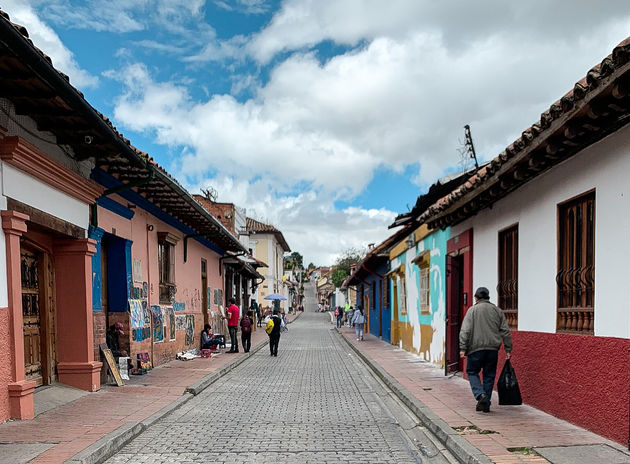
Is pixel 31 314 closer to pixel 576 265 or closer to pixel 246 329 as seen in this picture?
pixel 576 265

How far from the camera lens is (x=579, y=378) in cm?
649

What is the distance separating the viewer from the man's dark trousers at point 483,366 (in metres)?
7.73

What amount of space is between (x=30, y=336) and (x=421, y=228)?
10.1m

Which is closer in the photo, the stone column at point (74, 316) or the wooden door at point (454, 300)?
the stone column at point (74, 316)

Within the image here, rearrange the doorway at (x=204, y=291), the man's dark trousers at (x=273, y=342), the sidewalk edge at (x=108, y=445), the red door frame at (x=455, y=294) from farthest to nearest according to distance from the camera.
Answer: the doorway at (x=204, y=291) < the man's dark trousers at (x=273, y=342) < the red door frame at (x=455, y=294) < the sidewalk edge at (x=108, y=445)

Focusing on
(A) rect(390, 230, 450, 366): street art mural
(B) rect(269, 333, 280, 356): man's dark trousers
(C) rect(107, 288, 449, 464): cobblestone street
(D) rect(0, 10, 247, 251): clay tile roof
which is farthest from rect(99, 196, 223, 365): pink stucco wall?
(A) rect(390, 230, 450, 366): street art mural

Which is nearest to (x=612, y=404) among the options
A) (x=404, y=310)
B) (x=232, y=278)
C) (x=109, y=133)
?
(x=109, y=133)

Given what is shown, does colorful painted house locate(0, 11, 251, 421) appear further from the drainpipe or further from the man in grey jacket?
the man in grey jacket

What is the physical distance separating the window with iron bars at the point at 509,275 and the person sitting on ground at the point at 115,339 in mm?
6814

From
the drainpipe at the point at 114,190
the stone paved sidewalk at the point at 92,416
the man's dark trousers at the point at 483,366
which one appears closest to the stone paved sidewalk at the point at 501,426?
the man's dark trousers at the point at 483,366

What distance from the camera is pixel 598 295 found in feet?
19.9

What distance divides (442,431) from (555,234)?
273cm

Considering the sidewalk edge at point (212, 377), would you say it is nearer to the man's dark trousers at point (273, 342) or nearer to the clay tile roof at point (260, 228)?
the man's dark trousers at point (273, 342)

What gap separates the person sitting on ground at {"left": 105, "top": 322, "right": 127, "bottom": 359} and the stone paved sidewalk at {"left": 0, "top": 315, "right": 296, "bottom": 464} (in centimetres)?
55
